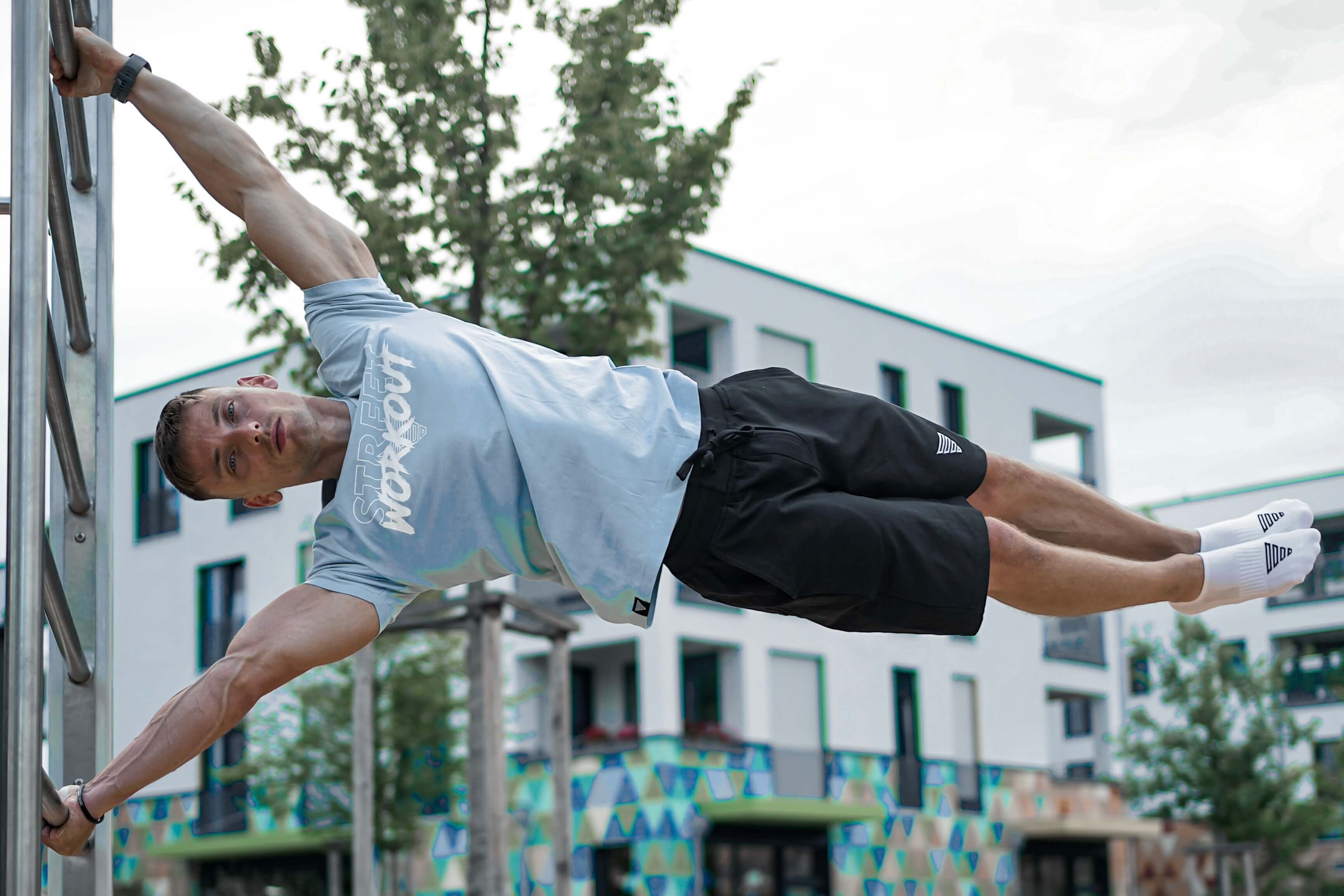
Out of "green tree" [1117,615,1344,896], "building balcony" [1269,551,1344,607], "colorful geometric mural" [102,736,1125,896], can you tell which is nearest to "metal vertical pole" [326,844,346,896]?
"colorful geometric mural" [102,736,1125,896]

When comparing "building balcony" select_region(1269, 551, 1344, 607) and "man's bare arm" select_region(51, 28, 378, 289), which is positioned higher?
"building balcony" select_region(1269, 551, 1344, 607)

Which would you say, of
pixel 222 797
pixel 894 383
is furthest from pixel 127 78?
pixel 222 797

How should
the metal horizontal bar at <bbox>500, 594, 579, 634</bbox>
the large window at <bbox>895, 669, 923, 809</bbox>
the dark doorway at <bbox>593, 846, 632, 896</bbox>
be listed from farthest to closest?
the large window at <bbox>895, 669, 923, 809</bbox> → the dark doorway at <bbox>593, 846, 632, 896</bbox> → the metal horizontal bar at <bbox>500, 594, 579, 634</bbox>

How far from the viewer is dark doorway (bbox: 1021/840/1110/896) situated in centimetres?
2683

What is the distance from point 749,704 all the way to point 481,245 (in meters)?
15.2

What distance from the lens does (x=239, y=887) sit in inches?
959

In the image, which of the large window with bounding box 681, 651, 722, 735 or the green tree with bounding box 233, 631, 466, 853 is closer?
the green tree with bounding box 233, 631, 466, 853

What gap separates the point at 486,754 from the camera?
281 inches

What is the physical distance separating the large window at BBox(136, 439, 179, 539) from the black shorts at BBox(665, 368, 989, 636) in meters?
25.6

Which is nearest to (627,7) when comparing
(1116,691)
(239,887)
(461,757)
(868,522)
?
(868,522)

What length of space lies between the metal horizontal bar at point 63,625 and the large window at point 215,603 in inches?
932

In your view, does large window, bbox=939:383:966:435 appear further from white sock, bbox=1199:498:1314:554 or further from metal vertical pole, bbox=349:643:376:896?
white sock, bbox=1199:498:1314:554

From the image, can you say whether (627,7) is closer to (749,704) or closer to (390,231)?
(390,231)

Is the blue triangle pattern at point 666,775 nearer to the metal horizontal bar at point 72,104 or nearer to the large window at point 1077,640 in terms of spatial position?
the large window at point 1077,640
